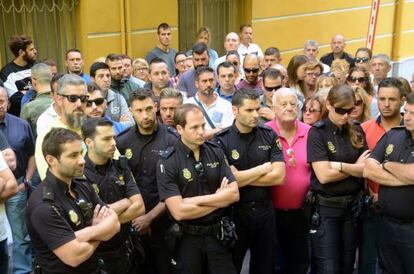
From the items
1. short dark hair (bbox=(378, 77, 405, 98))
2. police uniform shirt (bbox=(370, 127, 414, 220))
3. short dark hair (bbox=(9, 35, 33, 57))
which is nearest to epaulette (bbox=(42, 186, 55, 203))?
police uniform shirt (bbox=(370, 127, 414, 220))

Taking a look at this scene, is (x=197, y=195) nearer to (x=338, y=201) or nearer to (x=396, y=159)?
(x=338, y=201)

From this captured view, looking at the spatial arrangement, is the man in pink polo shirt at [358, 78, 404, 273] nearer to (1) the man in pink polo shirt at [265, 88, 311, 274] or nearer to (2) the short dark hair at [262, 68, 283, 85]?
(1) the man in pink polo shirt at [265, 88, 311, 274]

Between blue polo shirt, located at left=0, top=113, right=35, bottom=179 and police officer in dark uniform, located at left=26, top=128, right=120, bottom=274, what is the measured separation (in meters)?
1.72

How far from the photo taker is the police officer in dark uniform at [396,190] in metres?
4.53

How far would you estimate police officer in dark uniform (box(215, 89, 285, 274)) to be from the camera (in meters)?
4.83

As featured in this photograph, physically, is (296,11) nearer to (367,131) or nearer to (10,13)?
(10,13)

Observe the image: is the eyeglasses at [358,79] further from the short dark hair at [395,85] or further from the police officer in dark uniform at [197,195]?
the police officer in dark uniform at [197,195]

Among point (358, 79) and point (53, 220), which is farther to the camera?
point (358, 79)

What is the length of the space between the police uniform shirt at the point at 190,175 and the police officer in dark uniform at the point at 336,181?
900 mm

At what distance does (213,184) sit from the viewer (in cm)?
450

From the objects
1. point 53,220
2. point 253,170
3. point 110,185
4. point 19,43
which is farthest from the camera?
point 19,43

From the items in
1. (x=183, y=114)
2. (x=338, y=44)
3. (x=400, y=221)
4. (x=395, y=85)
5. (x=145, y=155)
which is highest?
(x=338, y=44)

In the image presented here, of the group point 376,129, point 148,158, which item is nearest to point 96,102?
point 148,158

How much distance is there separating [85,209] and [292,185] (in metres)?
2.16
